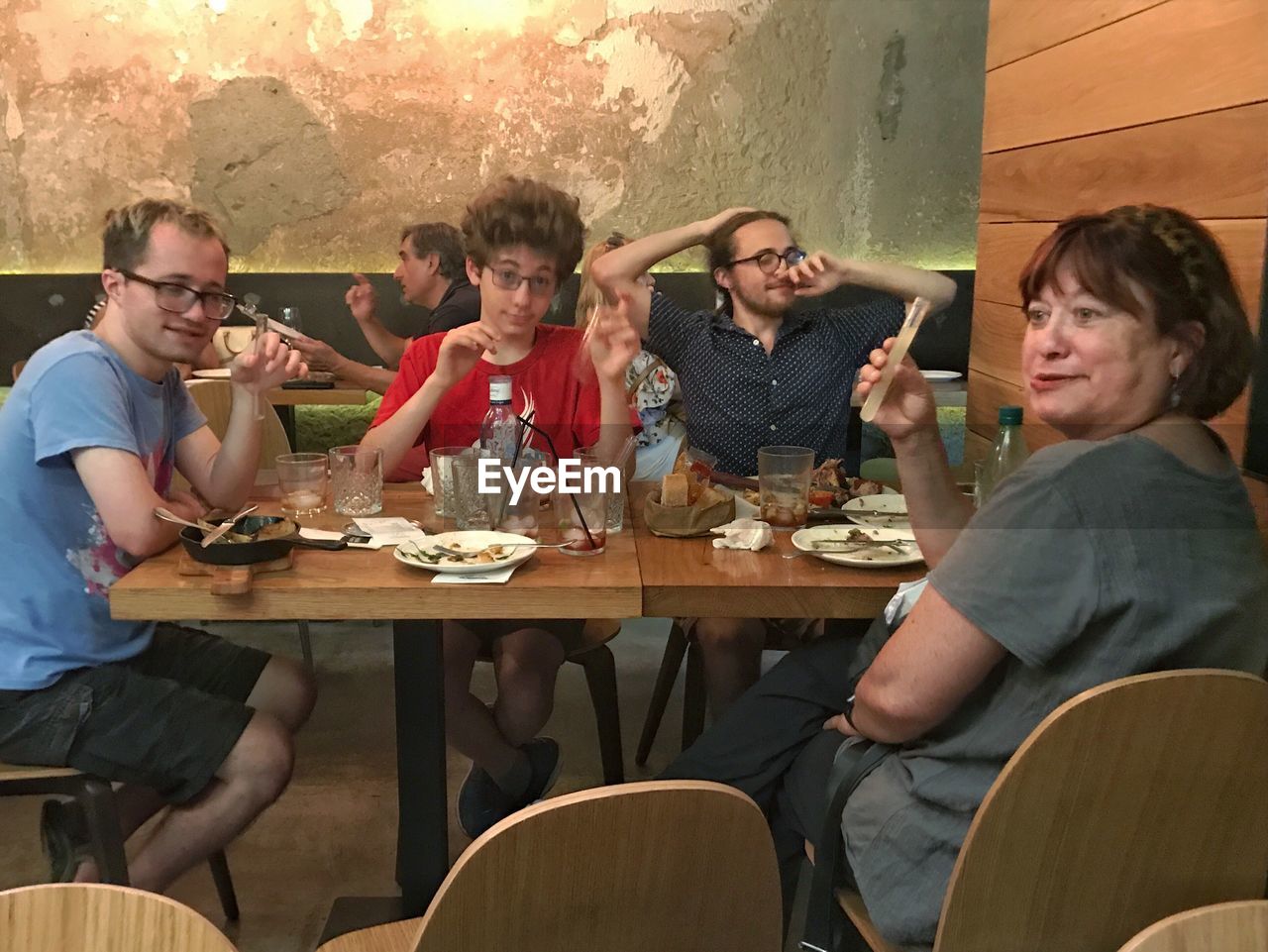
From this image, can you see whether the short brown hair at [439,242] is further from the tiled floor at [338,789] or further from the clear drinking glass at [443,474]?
the tiled floor at [338,789]

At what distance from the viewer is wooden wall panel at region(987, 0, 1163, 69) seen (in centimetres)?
88

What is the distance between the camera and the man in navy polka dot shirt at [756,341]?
39.4 inches

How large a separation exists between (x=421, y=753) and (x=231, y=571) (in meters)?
0.33

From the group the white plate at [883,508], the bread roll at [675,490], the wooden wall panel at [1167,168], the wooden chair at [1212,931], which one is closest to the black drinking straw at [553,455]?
the bread roll at [675,490]

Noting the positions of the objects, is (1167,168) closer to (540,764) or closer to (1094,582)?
(1094,582)

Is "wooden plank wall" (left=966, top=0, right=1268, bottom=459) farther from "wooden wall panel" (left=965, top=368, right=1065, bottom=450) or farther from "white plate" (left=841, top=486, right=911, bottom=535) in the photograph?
"white plate" (left=841, top=486, right=911, bottom=535)

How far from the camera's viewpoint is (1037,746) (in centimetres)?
69

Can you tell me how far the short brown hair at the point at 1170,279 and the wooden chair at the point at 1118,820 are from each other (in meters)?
0.23

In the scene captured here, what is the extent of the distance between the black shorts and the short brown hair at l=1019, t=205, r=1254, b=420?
3.11ft

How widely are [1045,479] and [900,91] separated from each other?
43 centimetres

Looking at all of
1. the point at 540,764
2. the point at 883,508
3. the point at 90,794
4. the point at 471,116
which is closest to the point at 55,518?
the point at 90,794

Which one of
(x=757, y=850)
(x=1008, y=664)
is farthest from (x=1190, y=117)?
(x=757, y=850)

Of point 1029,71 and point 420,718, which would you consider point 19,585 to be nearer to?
point 420,718

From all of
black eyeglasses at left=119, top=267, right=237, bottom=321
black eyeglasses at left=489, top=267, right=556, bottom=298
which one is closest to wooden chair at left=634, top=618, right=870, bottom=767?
black eyeglasses at left=489, top=267, right=556, bottom=298
